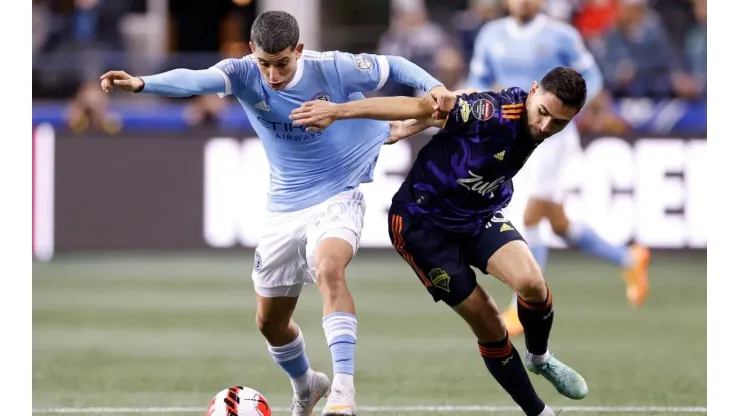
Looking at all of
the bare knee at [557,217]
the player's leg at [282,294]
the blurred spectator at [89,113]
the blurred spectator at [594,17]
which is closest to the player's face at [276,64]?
the player's leg at [282,294]

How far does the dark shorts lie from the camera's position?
264 inches

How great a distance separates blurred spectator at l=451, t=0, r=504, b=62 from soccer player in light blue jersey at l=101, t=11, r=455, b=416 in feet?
36.5

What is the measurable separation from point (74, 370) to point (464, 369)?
2596 millimetres

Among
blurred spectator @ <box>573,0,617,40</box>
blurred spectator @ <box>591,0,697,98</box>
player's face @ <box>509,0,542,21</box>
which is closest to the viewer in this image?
player's face @ <box>509,0,542,21</box>

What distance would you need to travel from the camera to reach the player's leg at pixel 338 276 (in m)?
6.19

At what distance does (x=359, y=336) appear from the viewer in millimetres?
10648

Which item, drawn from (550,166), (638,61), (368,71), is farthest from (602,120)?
(368,71)

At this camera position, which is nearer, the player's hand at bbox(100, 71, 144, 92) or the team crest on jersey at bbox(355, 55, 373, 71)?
the player's hand at bbox(100, 71, 144, 92)

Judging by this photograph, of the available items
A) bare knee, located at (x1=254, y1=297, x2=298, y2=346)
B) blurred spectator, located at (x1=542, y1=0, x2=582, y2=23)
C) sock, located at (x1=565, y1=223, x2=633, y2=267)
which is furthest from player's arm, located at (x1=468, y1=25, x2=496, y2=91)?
blurred spectator, located at (x1=542, y1=0, x2=582, y2=23)

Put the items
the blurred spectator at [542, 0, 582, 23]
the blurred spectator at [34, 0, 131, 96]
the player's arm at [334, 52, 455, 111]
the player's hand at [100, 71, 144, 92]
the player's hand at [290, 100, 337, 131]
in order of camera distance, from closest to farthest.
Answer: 1. the player's hand at [290, 100, 337, 131]
2. the player's hand at [100, 71, 144, 92]
3. the player's arm at [334, 52, 455, 111]
4. the blurred spectator at [542, 0, 582, 23]
5. the blurred spectator at [34, 0, 131, 96]

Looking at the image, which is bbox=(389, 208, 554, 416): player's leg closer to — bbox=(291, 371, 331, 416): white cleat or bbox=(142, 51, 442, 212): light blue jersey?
bbox=(142, 51, 442, 212): light blue jersey
